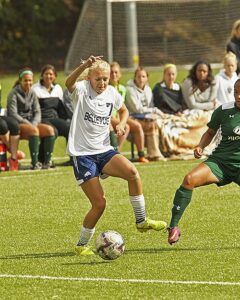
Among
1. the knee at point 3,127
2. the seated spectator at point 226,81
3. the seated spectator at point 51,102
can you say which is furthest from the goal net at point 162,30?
the knee at point 3,127

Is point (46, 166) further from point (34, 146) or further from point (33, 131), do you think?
Answer: point (33, 131)

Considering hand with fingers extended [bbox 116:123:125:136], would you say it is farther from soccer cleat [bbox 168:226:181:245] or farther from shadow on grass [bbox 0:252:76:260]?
shadow on grass [bbox 0:252:76:260]

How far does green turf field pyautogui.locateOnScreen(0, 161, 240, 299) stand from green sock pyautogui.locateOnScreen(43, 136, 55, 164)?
2.06 meters

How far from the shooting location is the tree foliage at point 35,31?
118 feet

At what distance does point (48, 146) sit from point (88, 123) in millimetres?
7182

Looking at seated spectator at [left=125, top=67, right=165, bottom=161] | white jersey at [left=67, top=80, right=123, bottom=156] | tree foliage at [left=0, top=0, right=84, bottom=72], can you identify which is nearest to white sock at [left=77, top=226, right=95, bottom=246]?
white jersey at [left=67, top=80, right=123, bottom=156]

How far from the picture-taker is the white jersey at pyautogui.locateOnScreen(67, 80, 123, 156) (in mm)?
9141

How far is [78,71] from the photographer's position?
8945mm

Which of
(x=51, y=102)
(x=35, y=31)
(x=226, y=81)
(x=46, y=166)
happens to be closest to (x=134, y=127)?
(x=51, y=102)

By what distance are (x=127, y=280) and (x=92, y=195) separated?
137 centimetres

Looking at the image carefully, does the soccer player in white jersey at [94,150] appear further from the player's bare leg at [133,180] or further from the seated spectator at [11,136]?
the seated spectator at [11,136]

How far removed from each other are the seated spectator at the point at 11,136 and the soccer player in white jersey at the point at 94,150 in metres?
6.80

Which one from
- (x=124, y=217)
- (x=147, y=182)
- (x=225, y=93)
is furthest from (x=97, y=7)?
(x=124, y=217)

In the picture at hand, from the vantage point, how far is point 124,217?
1116 centimetres
